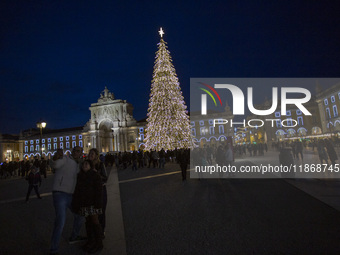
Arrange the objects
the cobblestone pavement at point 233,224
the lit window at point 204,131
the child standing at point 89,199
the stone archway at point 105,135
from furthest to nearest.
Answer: the stone archway at point 105,135 → the lit window at point 204,131 → the child standing at point 89,199 → the cobblestone pavement at point 233,224

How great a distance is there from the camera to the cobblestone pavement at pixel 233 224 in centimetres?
342

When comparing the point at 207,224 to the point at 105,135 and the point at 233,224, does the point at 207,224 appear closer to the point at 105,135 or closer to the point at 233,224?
the point at 233,224

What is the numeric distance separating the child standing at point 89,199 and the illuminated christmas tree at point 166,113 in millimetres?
20155

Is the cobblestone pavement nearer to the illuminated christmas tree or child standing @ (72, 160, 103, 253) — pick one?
child standing @ (72, 160, 103, 253)

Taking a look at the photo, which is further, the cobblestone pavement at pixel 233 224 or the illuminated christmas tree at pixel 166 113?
the illuminated christmas tree at pixel 166 113

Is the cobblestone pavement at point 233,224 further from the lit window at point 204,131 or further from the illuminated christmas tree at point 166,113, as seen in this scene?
the lit window at point 204,131

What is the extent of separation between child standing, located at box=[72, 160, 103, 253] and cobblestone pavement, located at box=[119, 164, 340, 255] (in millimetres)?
583

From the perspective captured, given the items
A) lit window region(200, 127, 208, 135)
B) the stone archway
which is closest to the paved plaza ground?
lit window region(200, 127, 208, 135)

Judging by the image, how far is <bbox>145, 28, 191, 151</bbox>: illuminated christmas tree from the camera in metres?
24.1

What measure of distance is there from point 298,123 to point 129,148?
48640mm

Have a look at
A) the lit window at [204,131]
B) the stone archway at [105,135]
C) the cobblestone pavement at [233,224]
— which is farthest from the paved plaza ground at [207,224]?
the stone archway at [105,135]

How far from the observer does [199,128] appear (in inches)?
2616

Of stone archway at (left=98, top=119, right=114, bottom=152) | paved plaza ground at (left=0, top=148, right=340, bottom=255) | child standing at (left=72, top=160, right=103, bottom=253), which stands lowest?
paved plaza ground at (left=0, top=148, right=340, bottom=255)

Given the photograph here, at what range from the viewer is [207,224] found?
448 centimetres
